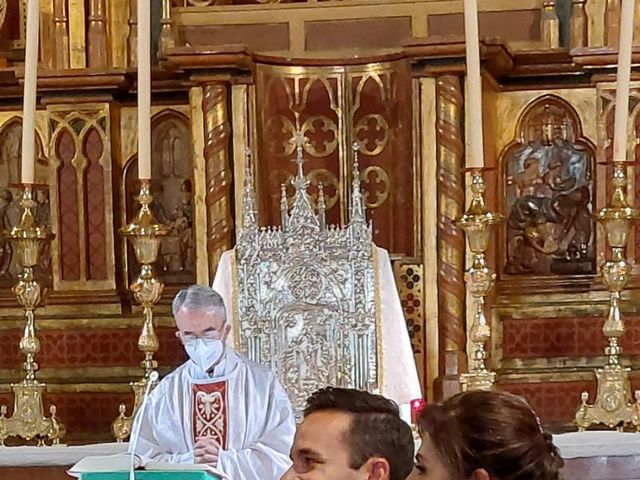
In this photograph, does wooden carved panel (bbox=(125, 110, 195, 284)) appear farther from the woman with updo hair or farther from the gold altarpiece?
the woman with updo hair

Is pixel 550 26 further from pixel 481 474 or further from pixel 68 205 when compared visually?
pixel 481 474

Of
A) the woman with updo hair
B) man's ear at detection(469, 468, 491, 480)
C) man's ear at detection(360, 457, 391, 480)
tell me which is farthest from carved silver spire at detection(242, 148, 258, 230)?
man's ear at detection(469, 468, 491, 480)

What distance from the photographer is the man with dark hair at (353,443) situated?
265 centimetres

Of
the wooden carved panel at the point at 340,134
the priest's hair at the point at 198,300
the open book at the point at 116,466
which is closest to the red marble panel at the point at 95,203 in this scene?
the wooden carved panel at the point at 340,134

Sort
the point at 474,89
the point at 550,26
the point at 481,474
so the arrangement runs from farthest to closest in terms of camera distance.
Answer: the point at 550,26 → the point at 474,89 → the point at 481,474

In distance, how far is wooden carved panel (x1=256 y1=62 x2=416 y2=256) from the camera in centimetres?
630

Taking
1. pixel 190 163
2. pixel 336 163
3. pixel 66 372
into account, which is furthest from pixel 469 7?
pixel 66 372

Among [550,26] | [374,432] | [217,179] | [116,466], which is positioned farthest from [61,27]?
[374,432]

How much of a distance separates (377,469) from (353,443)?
73 millimetres

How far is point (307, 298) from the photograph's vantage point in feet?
18.3

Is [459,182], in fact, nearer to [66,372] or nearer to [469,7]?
[469,7]

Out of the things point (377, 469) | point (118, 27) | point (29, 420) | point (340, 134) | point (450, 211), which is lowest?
point (29, 420)

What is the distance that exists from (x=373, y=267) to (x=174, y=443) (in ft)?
4.45

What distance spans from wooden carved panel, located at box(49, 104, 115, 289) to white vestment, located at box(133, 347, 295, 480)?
75.2 inches
